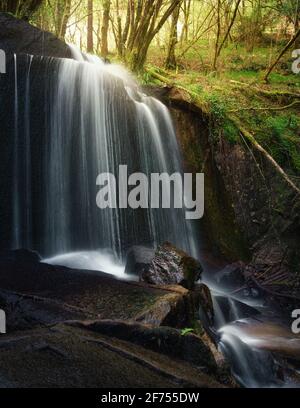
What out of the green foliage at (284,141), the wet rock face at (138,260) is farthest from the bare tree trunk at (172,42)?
the wet rock face at (138,260)

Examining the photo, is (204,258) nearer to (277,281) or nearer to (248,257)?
(248,257)

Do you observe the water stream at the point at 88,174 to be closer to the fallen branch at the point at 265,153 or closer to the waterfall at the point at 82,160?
the waterfall at the point at 82,160

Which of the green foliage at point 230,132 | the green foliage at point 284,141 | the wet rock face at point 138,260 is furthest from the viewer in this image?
the green foliage at point 284,141

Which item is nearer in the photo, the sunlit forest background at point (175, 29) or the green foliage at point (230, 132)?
Answer: the green foliage at point (230, 132)

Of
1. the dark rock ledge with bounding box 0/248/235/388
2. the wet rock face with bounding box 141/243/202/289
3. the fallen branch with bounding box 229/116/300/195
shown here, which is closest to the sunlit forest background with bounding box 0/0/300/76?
the fallen branch with bounding box 229/116/300/195

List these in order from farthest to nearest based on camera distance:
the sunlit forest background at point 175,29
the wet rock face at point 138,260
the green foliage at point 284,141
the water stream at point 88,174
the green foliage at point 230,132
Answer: the sunlit forest background at point 175,29 → the green foliage at point 284,141 → the green foliage at point 230,132 → the water stream at point 88,174 → the wet rock face at point 138,260

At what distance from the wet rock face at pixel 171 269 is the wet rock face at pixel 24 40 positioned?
12.7 ft

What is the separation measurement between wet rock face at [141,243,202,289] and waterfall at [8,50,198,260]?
1.66 metres

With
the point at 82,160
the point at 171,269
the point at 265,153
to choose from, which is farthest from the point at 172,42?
the point at 171,269

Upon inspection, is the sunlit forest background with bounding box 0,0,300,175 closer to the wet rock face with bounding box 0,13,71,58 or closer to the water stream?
the wet rock face with bounding box 0,13,71,58

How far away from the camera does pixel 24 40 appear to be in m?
6.89

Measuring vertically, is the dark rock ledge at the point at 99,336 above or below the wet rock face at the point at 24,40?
below

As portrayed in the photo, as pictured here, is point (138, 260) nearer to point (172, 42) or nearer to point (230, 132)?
point (230, 132)

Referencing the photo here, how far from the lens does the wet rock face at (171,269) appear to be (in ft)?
16.3
